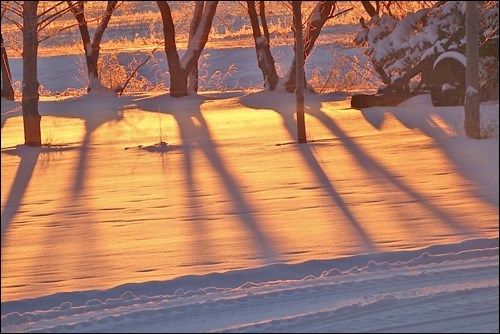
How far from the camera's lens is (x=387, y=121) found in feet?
54.0

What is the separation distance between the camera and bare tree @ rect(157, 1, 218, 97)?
24320 millimetres

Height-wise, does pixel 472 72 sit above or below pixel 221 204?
above

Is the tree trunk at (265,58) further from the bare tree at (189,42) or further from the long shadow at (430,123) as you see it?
the long shadow at (430,123)

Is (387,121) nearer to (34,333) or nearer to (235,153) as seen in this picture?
(235,153)

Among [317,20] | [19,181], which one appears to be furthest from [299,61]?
[317,20]

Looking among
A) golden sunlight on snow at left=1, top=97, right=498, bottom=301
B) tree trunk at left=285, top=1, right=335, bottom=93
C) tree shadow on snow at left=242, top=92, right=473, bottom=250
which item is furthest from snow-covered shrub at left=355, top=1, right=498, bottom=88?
golden sunlight on snow at left=1, top=97, right=498, bottom=301

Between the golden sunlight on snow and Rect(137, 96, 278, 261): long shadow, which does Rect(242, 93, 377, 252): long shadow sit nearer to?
the golden sunlight on snow

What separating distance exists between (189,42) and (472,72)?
13744 mm

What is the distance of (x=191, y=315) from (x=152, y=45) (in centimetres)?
2512

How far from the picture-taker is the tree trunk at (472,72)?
11.5m

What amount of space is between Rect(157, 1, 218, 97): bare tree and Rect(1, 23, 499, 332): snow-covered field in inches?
336

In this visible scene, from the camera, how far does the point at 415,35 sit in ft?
71.5

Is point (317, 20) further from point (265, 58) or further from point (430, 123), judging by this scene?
point (430, 123)

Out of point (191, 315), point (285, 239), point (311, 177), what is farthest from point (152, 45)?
point (191, 315)
